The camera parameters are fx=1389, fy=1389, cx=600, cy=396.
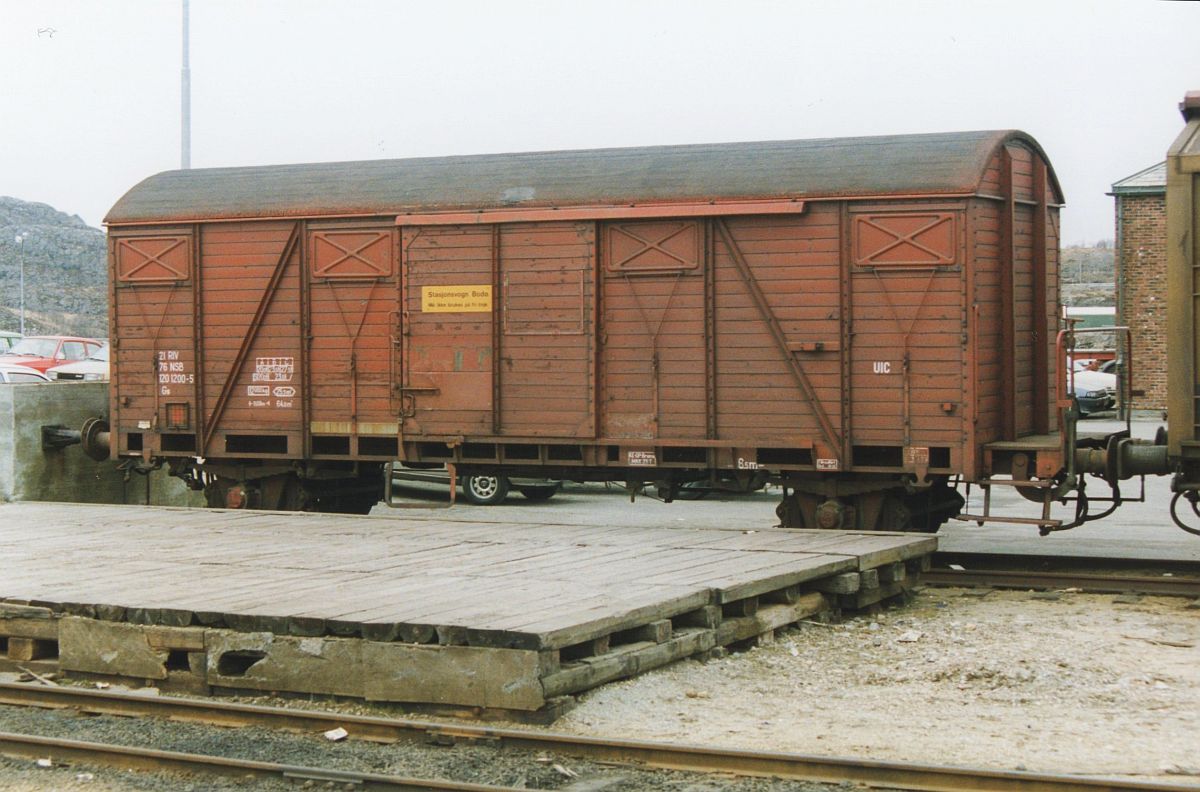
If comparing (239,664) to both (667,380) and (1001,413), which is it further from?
(1001,413)

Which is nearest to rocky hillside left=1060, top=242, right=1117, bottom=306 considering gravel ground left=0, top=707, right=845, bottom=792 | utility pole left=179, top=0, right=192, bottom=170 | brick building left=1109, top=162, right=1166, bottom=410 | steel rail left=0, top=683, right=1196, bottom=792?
brick building left=1109, top=162, right=1166, bottom=410

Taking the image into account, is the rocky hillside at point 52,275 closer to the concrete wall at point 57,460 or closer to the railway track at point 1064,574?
the concrete wall at point 57,460

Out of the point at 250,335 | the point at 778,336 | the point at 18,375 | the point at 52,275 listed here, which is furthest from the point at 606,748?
the point at 52,275

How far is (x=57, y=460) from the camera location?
16453 millimetres

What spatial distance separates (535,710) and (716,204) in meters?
7.12

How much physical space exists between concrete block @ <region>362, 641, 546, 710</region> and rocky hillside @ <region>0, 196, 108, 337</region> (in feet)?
187

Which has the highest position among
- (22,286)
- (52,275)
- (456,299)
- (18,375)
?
(52,275)

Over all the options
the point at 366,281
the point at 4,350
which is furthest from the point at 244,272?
the point at 4,350

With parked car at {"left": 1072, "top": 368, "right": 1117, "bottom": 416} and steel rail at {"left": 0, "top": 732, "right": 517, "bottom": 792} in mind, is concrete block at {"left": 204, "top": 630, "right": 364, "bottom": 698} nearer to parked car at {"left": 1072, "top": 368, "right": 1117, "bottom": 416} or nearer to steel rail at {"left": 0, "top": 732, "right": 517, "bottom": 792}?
steel rail at {"left": 0, "top": 732, "right": 517, "bottom": 792}

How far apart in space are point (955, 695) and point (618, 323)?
643 centimetres

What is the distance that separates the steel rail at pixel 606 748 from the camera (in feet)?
20.6

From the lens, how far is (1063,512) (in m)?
19.0

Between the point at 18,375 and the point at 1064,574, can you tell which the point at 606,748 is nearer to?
the point at 1064,574

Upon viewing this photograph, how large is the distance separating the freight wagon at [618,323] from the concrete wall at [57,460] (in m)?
0.87
